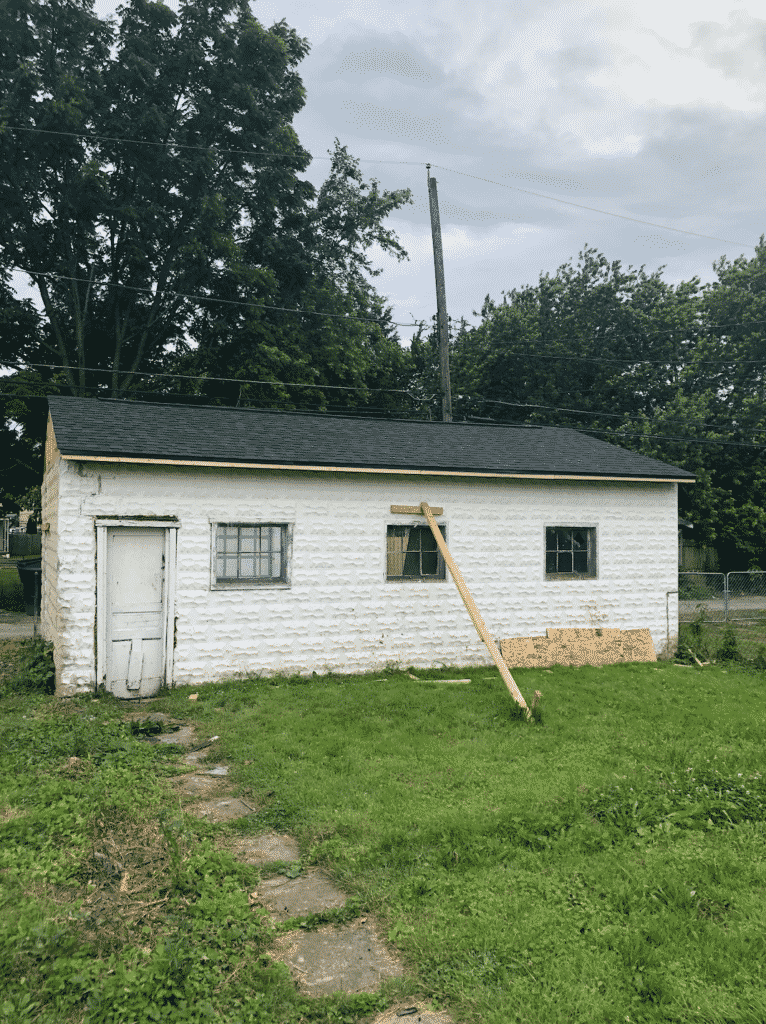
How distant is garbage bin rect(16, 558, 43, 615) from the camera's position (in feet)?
61.8

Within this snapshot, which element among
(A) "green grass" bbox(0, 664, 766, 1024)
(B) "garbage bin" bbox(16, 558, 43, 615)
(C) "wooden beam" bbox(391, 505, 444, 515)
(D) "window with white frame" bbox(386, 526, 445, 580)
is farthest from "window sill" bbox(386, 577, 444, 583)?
(B) "garbage bin" bbox(16, 558, 43, 615)

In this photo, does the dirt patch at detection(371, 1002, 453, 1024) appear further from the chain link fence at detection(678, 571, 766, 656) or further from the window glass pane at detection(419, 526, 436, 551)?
the chain link fence at detection(678, 571, 766, 656)

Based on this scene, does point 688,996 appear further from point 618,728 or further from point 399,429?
point 399,429

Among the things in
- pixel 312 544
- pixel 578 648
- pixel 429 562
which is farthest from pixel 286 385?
pixel 578 648

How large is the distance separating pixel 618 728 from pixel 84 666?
732 cm

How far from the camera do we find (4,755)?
6.84m

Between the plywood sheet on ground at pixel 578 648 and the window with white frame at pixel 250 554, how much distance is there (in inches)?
170

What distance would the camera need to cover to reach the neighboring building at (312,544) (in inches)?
394

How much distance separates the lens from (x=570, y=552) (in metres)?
13.1

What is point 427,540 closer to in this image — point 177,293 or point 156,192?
point 177,293

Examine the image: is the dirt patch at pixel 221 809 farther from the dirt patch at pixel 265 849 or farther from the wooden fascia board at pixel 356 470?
the wooden fascia board at pixel 356 470

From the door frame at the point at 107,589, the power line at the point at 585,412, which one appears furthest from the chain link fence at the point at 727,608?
the door frame at the point at 107,589

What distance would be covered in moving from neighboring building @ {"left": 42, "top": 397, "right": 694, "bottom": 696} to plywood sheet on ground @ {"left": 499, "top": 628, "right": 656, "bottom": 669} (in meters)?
0.22

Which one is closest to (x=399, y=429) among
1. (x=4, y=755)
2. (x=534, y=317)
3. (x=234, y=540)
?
(x=234, y=540)
